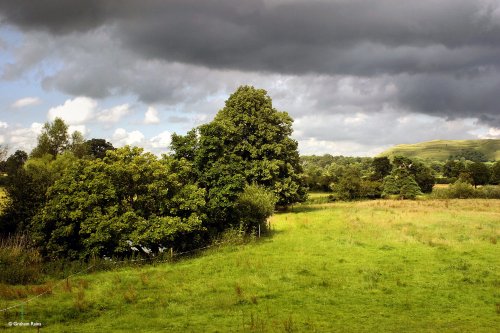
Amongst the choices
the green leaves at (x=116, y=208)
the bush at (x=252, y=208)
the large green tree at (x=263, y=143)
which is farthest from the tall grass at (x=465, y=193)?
the green leaves at (x=116, y=208)

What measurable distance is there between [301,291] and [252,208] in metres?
21.0

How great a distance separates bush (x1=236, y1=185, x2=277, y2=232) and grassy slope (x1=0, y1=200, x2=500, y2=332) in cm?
458

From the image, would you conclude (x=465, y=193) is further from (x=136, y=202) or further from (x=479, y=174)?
(x=136, y=202)

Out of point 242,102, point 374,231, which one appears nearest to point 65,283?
point 374,231

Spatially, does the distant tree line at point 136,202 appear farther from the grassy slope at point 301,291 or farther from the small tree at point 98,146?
the small tree at point 98,146

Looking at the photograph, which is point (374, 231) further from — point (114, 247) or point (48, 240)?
point (48, 240)

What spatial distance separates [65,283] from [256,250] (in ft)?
53.6

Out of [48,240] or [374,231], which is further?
[374,231]

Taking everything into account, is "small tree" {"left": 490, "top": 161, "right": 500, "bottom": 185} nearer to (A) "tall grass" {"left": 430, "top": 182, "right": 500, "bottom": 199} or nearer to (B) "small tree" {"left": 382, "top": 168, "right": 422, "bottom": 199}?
(A) "tall grass" {"left": 430, "top": 182, "right": 500, "bottom": 199}

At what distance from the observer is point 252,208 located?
43906 mm

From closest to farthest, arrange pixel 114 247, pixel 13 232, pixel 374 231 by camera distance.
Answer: pixel 114 247
pixel 13 232
pixel 374 231

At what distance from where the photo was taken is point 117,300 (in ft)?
70.7

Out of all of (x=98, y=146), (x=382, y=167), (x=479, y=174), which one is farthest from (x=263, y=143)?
(x=479, y=174)

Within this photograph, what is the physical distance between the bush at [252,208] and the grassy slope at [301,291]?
4583mm
